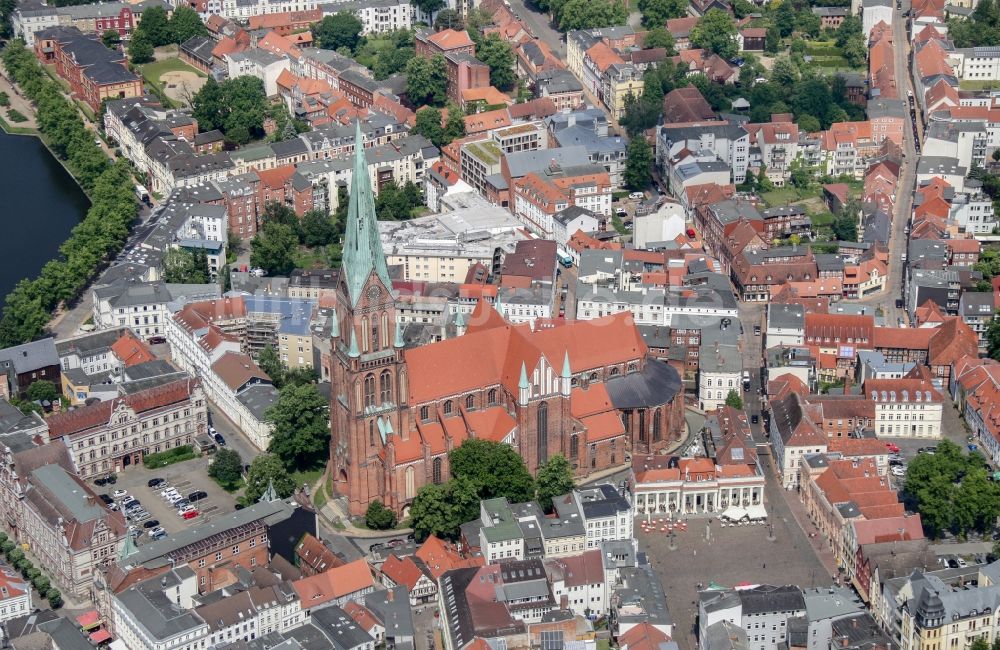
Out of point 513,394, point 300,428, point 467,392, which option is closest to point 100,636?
point 300,428

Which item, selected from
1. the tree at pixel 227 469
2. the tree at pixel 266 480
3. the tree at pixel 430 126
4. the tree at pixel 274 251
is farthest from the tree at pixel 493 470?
the tree at pixel 430 126

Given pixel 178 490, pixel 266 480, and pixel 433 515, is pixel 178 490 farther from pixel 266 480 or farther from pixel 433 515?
pixel 433 515

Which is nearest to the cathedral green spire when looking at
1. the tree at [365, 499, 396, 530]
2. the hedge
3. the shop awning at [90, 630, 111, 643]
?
the tree at [365, 499, 396, 530]

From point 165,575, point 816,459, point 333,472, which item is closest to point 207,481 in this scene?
point 333,472

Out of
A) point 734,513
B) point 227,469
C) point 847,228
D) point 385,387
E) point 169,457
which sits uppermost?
point 385,387

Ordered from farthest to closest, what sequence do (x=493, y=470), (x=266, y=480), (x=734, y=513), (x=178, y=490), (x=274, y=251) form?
(x=274, y=251) < (x=178, y=490) < (x=266, y=480) < (x=734, y=513) < (x=493, y=470)

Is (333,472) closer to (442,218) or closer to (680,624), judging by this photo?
(680,624)
